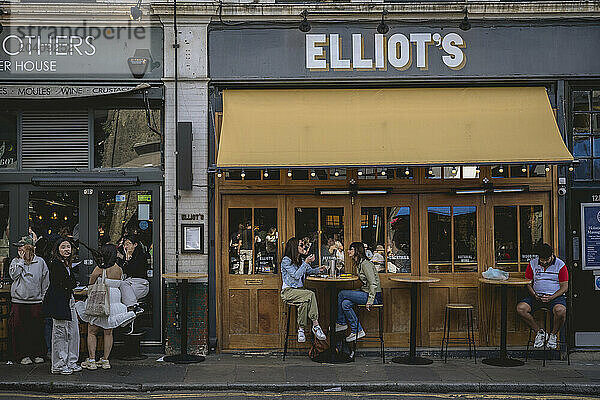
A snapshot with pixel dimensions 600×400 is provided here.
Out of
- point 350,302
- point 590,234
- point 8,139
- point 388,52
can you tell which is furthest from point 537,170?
point 8,139

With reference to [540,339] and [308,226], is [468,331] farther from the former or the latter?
[308,226]

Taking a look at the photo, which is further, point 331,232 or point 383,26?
point 331,232

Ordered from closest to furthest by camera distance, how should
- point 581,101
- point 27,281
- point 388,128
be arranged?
point 27,281, point 388,128, point 581,101

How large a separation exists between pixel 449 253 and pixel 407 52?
3235 mm

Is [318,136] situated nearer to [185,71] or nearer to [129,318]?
[185,71]

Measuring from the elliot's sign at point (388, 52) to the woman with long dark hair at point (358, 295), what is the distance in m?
2.87

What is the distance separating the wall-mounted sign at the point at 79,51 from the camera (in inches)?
463

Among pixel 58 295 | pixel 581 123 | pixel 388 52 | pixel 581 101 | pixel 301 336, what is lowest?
pixel 301 336

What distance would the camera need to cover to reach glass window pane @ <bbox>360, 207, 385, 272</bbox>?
11.9 metres

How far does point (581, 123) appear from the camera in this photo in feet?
39.6

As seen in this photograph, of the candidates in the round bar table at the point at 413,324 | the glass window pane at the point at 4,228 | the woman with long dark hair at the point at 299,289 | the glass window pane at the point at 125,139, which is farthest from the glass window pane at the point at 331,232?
the glass window pane at the point at 4,228

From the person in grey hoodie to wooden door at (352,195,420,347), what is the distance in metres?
4.79

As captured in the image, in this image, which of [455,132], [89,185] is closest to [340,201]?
[455,132]

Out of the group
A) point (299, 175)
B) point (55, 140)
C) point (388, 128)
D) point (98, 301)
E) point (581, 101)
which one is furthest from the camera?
point (581, 101)
